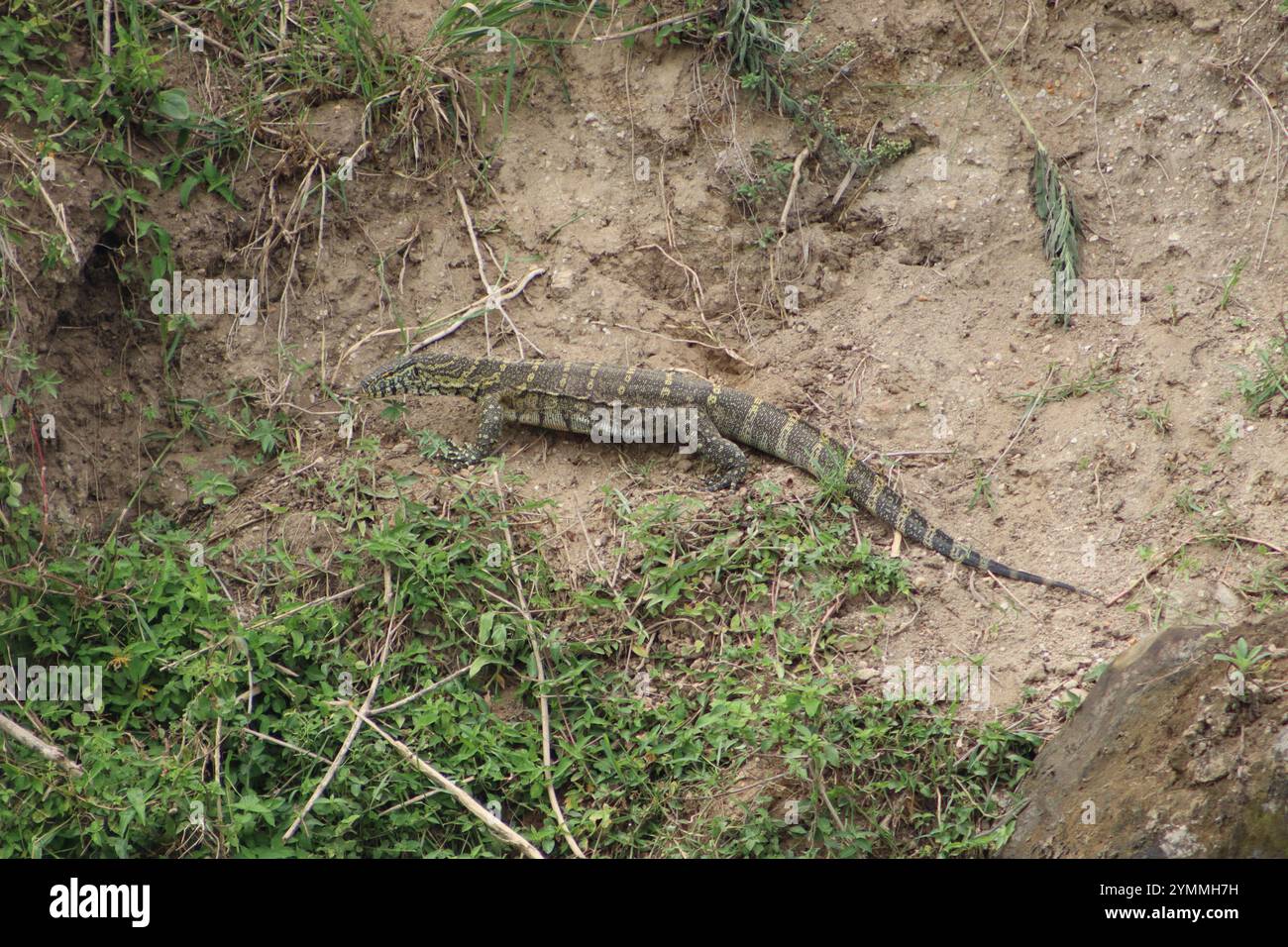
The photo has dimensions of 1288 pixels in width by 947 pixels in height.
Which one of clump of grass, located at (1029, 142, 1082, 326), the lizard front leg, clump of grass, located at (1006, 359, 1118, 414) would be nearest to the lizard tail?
clump of grass, located at (1006, 359, 1118, 414)

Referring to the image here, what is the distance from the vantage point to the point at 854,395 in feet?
26.9

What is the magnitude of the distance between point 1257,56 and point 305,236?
7145 millimetres

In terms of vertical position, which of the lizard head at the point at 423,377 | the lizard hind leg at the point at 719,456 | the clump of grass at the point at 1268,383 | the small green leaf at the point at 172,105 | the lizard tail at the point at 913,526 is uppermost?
the small green leaf at the point at 172,105

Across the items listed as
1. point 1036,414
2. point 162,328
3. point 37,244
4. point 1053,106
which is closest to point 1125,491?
point 1036,414

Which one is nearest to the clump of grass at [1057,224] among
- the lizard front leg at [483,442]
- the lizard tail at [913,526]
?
the lizard tail at [913,526]

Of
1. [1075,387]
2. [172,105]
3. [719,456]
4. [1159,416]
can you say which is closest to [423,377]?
[719,456]

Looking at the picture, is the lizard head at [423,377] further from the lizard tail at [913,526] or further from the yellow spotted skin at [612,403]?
the lizard tail at [913,526]

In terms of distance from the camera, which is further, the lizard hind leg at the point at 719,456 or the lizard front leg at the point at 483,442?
the lizard front leg at the point at 483,442

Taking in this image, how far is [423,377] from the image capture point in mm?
8172

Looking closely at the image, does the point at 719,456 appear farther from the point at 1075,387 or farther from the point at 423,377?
the point at 1075,387

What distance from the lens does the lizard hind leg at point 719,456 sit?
7.81 meters

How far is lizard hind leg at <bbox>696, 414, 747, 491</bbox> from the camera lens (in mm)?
7812

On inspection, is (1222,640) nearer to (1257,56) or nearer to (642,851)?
(642,851)

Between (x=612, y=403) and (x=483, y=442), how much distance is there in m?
0.95
